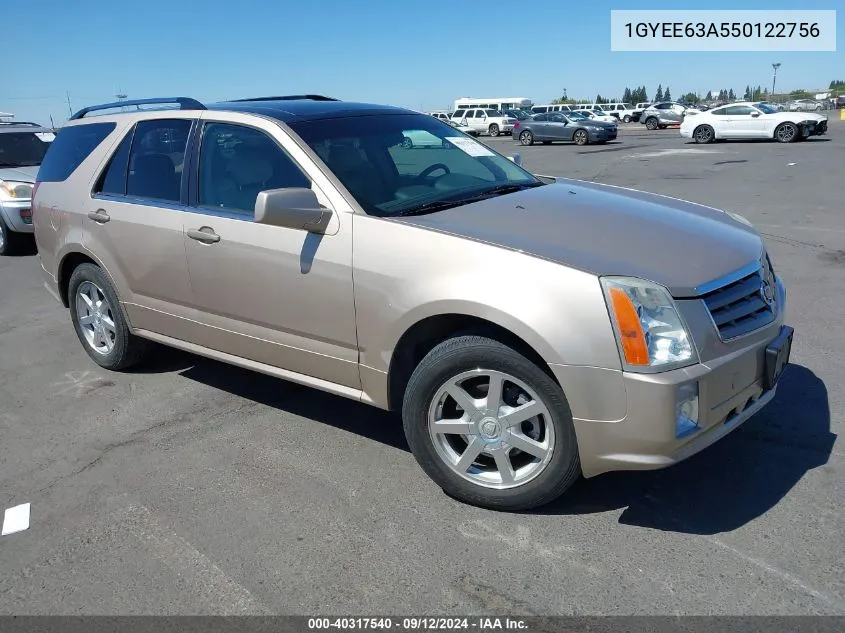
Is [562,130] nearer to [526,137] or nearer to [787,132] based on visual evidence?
[526,137]

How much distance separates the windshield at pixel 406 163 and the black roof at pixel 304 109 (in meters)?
0.07

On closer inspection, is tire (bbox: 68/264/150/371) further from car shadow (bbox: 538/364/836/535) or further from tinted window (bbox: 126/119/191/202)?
car shadow (bbox: 538/364/836/535)

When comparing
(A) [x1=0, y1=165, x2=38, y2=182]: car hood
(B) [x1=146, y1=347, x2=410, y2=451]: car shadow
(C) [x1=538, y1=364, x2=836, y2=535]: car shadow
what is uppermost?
(A) [x1=0, y1=165, x2=38, y2=182]: car hood

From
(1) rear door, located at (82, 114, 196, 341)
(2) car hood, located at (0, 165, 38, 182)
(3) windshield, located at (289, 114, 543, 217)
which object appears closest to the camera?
(3) windshield, located at (289, 114, 543, 217)

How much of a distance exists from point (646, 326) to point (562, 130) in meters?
32.3

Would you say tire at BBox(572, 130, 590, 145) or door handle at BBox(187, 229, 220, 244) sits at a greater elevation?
door handle at BBox(187, 229, 220, 244)

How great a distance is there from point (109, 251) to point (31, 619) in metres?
A: 2.61

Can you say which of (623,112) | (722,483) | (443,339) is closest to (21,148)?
(443,339)

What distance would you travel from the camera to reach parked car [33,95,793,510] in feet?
9.30

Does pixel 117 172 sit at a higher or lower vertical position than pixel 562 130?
higher

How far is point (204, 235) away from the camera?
405cm

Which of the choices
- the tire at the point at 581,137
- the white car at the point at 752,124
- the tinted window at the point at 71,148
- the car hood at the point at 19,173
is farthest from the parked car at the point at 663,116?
the tinted window at the point at 71,148

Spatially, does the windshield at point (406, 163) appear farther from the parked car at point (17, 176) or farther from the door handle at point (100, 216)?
the parked car at point (17, 176)

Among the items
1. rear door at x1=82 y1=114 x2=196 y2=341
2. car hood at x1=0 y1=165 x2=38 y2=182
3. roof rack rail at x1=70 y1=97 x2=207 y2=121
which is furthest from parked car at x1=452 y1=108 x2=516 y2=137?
rear door at x1=82 y1=114 x2=196 y2=341
